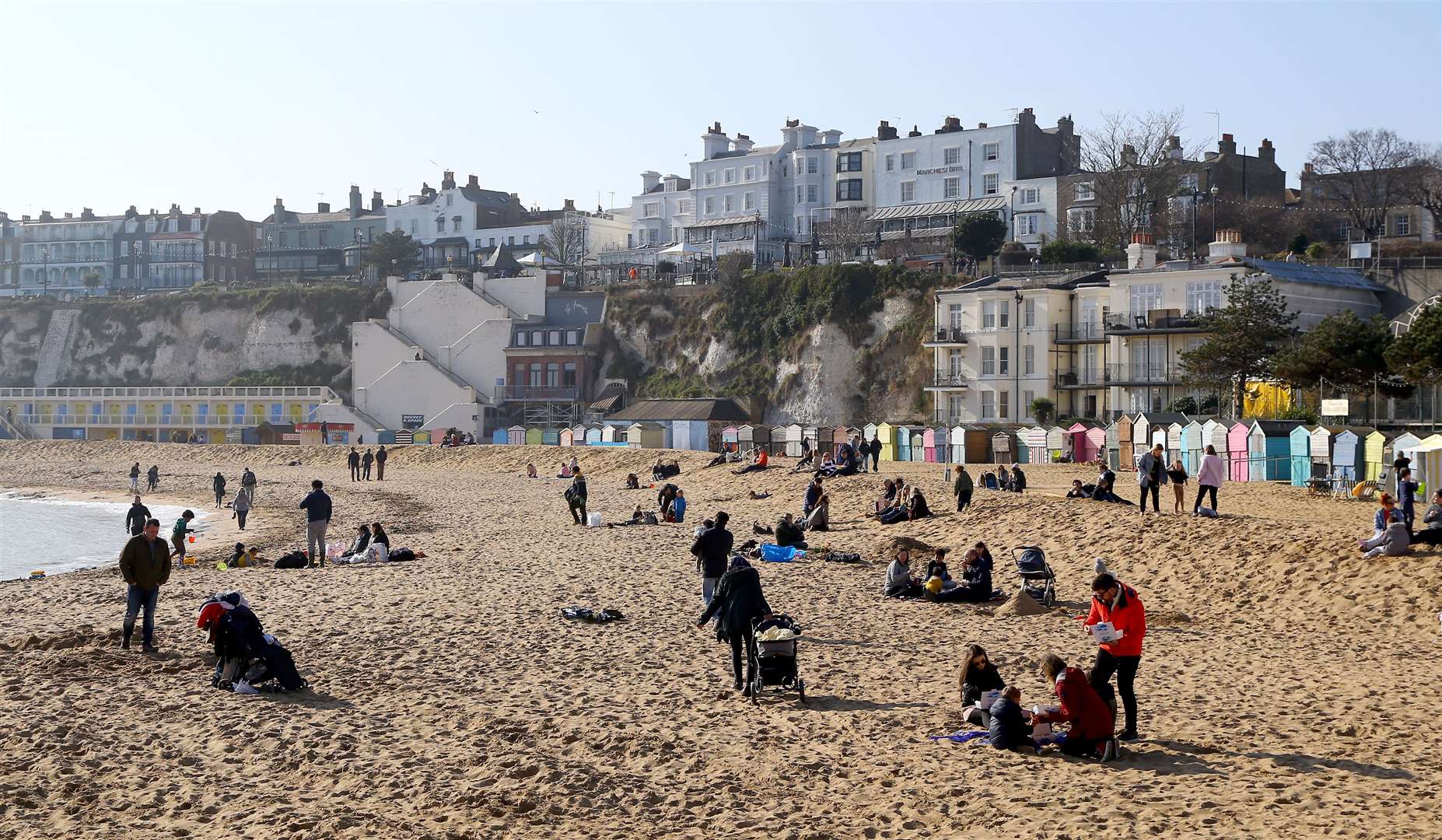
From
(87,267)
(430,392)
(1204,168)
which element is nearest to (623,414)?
(430,392)

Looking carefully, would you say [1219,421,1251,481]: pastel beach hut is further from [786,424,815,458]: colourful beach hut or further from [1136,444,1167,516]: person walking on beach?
[786,424,815,458]: colourful beach hut

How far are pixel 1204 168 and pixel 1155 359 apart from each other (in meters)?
23.0

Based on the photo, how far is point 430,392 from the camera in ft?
228

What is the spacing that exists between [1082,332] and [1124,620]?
145 feet

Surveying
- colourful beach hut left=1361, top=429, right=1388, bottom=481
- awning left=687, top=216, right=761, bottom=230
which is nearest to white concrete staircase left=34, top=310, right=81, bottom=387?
awning left=687, top=216, right=761, bottom=230

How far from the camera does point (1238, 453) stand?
3198cm

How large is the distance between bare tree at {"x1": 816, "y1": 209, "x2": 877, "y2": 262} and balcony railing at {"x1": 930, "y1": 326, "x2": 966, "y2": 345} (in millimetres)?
16622

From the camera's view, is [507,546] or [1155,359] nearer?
[507,546]

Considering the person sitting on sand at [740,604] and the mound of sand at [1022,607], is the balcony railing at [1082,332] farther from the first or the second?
the person sitting on sand at [740,604]

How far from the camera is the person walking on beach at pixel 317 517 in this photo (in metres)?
21.0

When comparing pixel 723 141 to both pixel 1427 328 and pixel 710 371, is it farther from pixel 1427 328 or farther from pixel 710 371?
pixel 1427 328

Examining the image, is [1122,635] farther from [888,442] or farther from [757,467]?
[888,442]

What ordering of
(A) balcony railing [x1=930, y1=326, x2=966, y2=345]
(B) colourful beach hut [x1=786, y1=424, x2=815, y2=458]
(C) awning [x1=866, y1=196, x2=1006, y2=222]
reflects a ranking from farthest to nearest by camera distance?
(C) awning [x1=866, y1=196, x2=1006, y2=222] → (A) balcony railing [x1=930, y1=326, x2=966, y2=345] → (B) colourful beach hut [x1=786, y1=424, x2=815, y2=458]

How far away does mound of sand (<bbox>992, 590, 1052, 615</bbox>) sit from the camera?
1611 cm
